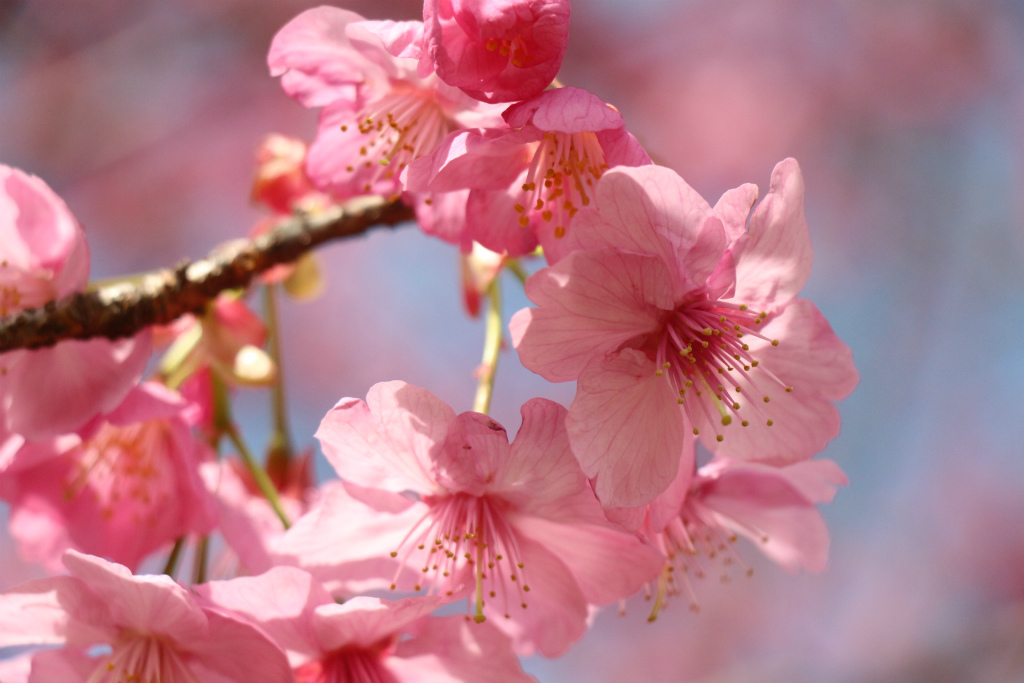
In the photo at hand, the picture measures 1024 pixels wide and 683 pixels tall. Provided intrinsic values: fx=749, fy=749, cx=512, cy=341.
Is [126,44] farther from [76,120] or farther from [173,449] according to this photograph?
[173,449]

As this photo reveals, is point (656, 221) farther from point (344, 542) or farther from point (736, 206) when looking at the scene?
point (344, 542)

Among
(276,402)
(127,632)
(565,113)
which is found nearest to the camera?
(565,113)

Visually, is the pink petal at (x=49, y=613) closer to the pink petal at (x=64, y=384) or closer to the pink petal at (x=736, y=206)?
the pink petal at (x=64, y=384)

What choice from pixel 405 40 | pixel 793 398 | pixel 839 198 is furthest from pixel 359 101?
pixel 839 198

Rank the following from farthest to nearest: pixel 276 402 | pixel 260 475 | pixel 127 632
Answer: pixel 276 402, pixel 260 475, pixel 127 632

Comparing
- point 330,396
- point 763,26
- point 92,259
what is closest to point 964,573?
point 763,26

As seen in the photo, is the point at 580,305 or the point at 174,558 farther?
the point at 174,558

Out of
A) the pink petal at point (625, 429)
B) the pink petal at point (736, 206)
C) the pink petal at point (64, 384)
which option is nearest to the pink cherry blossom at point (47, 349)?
the pink petal at point (64, 384)
